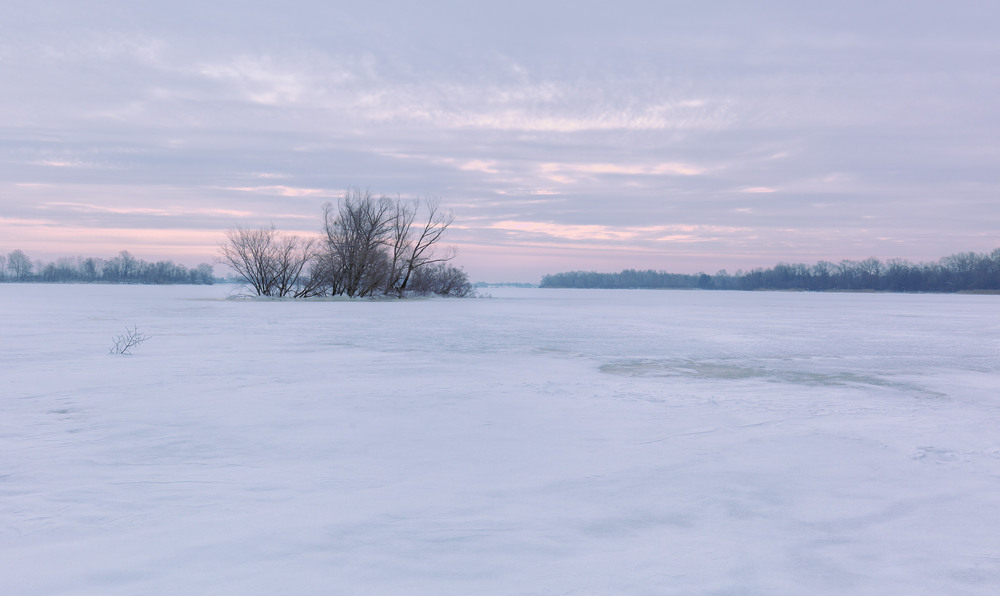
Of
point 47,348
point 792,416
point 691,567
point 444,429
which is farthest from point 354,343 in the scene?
point 691,567

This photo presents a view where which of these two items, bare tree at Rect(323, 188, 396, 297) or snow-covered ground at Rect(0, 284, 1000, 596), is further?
bare tree at Rect(323, 188, 396, 297)

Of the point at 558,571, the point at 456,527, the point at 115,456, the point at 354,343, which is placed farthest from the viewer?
→ the point at 354,343

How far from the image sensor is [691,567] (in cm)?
292

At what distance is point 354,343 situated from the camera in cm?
1326

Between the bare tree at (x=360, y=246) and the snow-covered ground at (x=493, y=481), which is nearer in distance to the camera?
the snow-covered ground at (x=493, y=481)

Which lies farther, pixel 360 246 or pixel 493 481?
pixel 360 246

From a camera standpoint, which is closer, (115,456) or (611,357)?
(115,456)

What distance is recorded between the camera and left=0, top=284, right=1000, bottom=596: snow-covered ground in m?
2.85

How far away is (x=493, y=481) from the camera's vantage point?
4.16 metres

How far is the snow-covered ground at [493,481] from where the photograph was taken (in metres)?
2.85

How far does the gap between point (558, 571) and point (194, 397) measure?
536 centimetres

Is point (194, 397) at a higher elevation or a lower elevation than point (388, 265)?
lower

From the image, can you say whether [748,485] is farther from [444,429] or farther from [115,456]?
[115,456]

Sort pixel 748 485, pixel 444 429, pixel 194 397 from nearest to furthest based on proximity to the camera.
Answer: pixel 748 485 < pixel 444 429 < pixel 194 397
